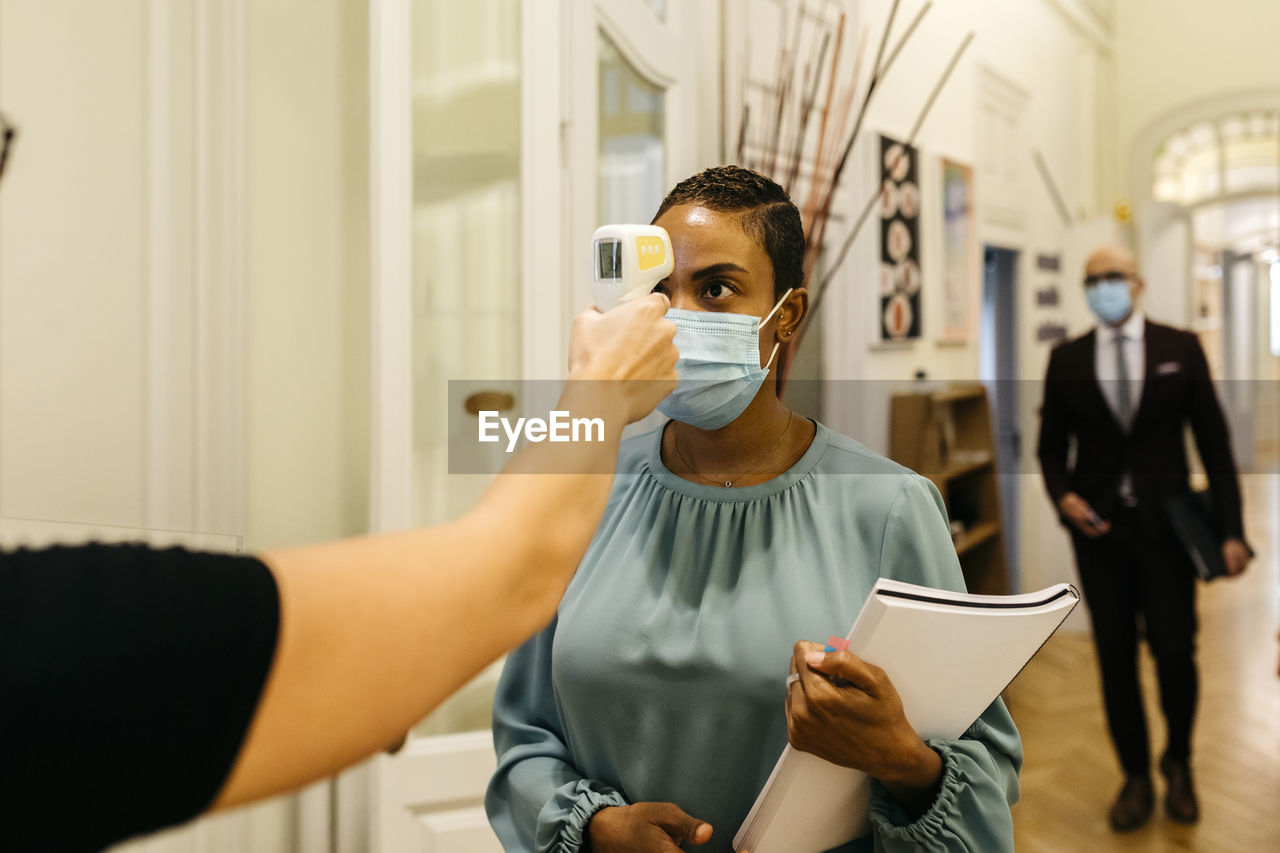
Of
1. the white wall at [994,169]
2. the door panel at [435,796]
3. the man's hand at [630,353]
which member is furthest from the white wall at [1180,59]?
the door panel at [435,796]

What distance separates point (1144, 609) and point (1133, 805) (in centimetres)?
48

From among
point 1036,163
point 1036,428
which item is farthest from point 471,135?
point 1036,428

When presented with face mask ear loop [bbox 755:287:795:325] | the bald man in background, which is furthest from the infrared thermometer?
the bald man in background

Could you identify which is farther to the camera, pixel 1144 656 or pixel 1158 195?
pixel 1144 656

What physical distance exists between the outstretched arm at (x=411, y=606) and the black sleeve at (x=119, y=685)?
0.02 metres

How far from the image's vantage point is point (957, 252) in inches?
66.9

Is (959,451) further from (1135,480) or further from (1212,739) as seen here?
(1212,739)

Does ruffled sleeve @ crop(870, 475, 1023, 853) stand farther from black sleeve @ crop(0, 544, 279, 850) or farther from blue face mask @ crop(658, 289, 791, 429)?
black sleeve @ crop(0, 544, 279, 850)

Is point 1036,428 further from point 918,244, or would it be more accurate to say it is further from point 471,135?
point 471,135

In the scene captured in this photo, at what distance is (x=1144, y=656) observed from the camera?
224 centimetres

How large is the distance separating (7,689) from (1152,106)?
1977 mm

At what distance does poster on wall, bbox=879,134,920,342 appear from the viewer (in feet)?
5.42

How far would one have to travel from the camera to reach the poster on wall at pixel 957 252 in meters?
1.64

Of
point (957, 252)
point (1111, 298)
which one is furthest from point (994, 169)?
point (1111, 298)
